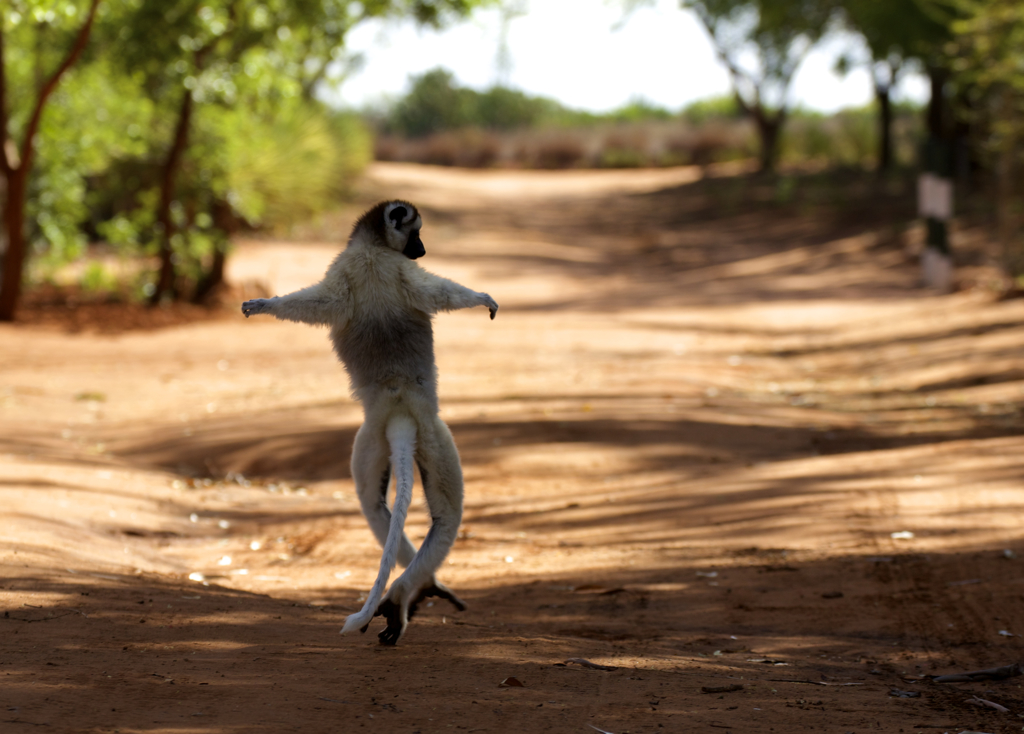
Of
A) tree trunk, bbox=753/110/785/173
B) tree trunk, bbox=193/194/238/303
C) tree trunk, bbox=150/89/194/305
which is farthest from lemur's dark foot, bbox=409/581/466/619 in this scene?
tree trunk, bbox=753/110/785/173

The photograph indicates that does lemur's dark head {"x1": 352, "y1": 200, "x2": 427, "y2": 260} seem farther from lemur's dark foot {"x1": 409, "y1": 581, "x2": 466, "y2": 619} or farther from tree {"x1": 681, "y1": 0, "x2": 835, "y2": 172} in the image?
tree {"x1": 681, "y1": 0, "x2": 835, "y2": 172}

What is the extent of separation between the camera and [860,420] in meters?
8.84

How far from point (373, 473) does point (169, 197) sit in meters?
12.8

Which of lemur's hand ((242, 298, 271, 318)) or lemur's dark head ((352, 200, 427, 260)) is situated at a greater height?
lemur's dark head ((352, 200, 427, 260))

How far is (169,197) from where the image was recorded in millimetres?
15617

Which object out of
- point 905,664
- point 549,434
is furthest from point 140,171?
point 905,664

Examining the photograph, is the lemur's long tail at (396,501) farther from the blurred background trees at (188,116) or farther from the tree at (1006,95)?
the tree at (1006,95)

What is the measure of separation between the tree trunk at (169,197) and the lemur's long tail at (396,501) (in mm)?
12461

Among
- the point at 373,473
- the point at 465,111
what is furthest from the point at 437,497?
the point at 465,111

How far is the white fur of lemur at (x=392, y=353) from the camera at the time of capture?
160 inches

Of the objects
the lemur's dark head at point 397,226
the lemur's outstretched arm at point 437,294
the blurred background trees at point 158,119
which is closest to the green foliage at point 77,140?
the blurred background trees at point 158,119

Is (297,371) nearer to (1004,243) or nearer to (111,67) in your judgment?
(111,67)

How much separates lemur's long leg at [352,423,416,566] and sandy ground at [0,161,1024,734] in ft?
1.60

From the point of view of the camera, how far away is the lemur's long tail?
3613 millimetres
